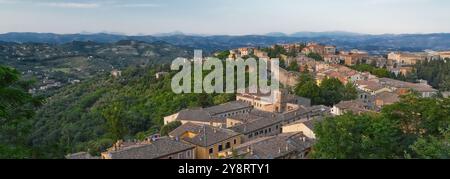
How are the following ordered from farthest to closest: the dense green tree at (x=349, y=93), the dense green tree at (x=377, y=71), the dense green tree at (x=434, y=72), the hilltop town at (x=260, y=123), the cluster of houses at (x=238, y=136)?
1. the dense green tree at (x=434, y=72)
2. the dense green tree at (x=377, y=71)
3. the dense green tree at (x=349, y=93)
4. the hilltop town at (x=260, y=123)
5. the cluster of houses at (x=238, y=136)

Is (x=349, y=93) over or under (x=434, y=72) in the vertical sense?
over

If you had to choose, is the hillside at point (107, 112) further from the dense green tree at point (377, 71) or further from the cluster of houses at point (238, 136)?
the dense green tree at point (377, 71)

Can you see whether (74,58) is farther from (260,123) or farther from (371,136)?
(371,136)

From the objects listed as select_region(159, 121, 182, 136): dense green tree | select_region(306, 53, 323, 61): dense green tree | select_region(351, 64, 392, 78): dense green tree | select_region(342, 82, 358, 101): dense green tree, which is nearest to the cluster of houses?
select_region(159, 121, 182, 136): dense green tree

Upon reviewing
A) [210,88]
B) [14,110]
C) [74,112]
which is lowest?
[74,112]

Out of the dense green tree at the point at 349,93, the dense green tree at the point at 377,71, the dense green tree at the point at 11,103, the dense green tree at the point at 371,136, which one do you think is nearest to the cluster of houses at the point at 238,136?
the dense green tree at the point at 371,136

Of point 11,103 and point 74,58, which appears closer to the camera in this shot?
point 11,103

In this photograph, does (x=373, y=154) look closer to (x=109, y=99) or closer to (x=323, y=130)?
(x=323, y=130)

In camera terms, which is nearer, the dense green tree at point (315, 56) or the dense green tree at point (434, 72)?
the dense green tree at point (434, 72)

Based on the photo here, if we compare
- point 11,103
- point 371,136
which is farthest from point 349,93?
point 11,103

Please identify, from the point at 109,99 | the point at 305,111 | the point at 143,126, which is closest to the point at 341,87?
the point at 305,111

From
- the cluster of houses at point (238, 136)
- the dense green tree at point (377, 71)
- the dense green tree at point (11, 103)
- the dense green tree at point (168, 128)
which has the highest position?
the dense green tree at point (11, 103)
